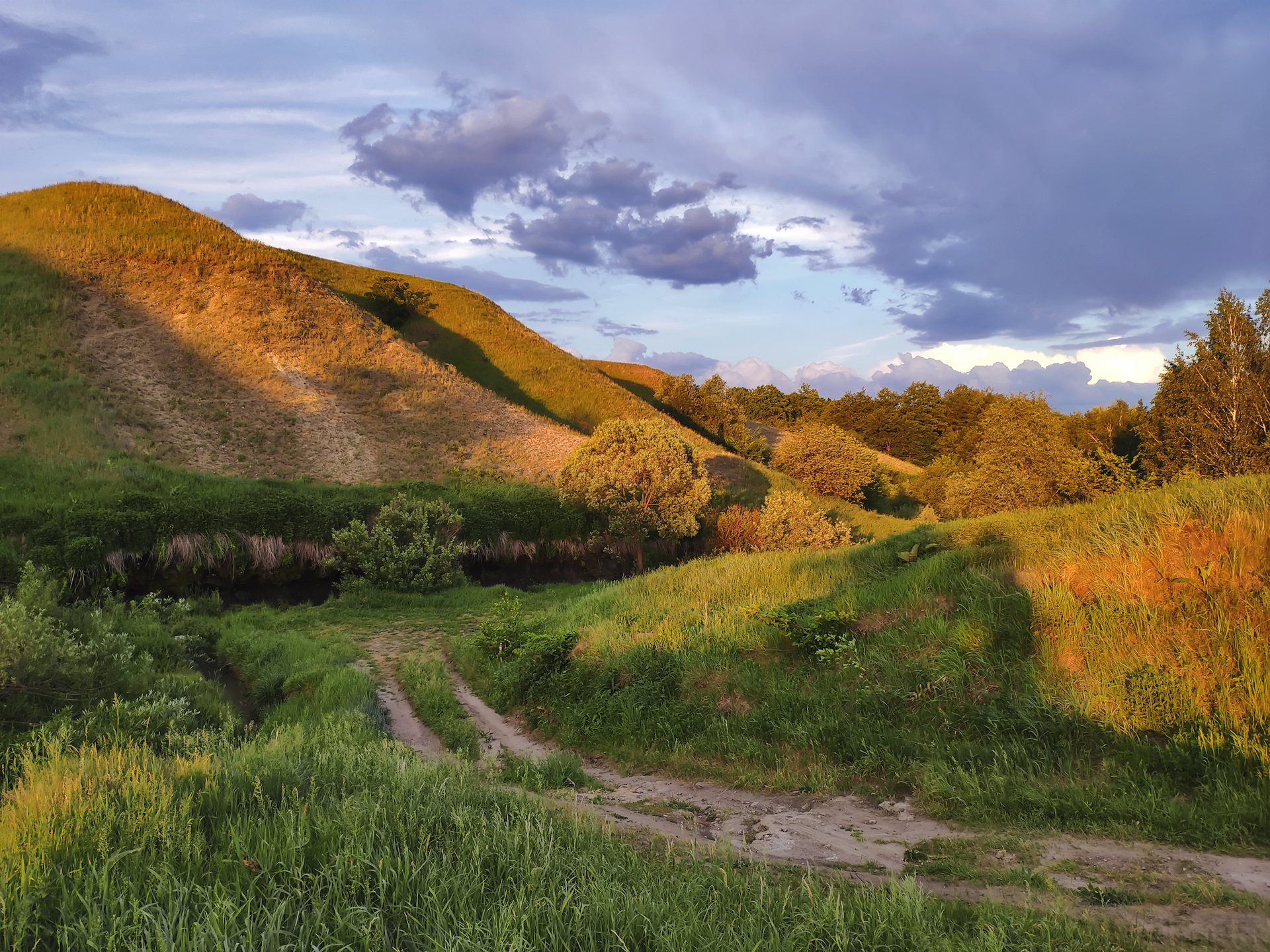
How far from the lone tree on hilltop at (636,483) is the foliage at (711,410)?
132 feet

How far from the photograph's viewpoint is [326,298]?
46.5 metres

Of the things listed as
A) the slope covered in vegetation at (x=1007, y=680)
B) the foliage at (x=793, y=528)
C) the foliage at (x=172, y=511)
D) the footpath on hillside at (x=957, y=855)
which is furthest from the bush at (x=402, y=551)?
the footpath on hillside at (x=957, y=855)

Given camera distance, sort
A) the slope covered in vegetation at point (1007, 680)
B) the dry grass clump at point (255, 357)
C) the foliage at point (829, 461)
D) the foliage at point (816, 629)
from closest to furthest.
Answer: the slope covered in vegetation at point (1007, 680) < the foliage at point (816, 629) < the dry grass clump at point (255, 357) < the foliage at point (829, 461)

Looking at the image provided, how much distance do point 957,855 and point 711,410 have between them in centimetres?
6728

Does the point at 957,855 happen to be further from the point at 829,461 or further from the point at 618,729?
the point at 829,461

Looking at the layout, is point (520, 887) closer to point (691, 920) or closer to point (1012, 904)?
point (691, 920)

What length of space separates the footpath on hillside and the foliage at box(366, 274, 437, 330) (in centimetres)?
6876

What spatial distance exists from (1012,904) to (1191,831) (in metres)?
1.96

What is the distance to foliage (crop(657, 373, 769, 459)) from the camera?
6869 centimetres

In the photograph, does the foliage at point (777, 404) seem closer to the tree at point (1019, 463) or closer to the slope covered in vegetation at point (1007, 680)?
the tree at point (1019, 463)

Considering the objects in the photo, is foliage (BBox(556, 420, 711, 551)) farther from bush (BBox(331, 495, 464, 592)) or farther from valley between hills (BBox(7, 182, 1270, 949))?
bush (BBox(331, 495, 464, 592))

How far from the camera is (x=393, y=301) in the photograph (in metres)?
68.2

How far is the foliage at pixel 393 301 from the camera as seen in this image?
223ft

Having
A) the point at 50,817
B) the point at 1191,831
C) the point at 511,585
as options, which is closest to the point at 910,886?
the point at 1191,831
